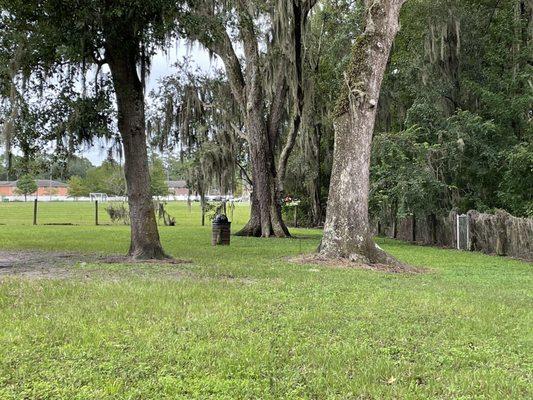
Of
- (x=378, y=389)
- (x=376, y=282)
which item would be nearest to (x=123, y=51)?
(x=376, y=282)

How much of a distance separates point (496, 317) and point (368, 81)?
21.0 ft

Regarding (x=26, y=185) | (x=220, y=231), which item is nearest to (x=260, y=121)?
(x=220, y=231)

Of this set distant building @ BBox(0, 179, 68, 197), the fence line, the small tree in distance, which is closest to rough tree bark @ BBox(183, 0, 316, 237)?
the fence line

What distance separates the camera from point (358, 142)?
1060 centimetres

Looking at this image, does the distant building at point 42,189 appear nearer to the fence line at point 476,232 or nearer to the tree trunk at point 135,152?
the fence line at point 476,232

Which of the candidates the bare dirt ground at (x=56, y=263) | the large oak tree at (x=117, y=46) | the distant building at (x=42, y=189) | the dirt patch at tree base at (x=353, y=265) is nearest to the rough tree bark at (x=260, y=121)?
the large oak tree at (x=117, y=46)

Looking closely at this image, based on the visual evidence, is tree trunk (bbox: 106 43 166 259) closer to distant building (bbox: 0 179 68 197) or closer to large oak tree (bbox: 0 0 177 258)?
large oak tree (bbox: 0 0 177 258)

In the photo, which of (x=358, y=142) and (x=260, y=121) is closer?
(x=358, y=142)

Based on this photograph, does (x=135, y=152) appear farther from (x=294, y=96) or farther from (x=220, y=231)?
(x=294, y=96)

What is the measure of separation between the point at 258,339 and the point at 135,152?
650 cm

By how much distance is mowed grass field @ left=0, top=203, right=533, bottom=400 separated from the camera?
330 centimetres

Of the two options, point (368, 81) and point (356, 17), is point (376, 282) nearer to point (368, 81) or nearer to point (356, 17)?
point (368, 81)

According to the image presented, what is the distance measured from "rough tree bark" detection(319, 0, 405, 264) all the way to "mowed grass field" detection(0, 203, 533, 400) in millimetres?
2677

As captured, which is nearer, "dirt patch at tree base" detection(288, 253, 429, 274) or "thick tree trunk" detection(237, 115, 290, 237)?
"dirt patch at tree base" detection(288, 253, 429, 274)
